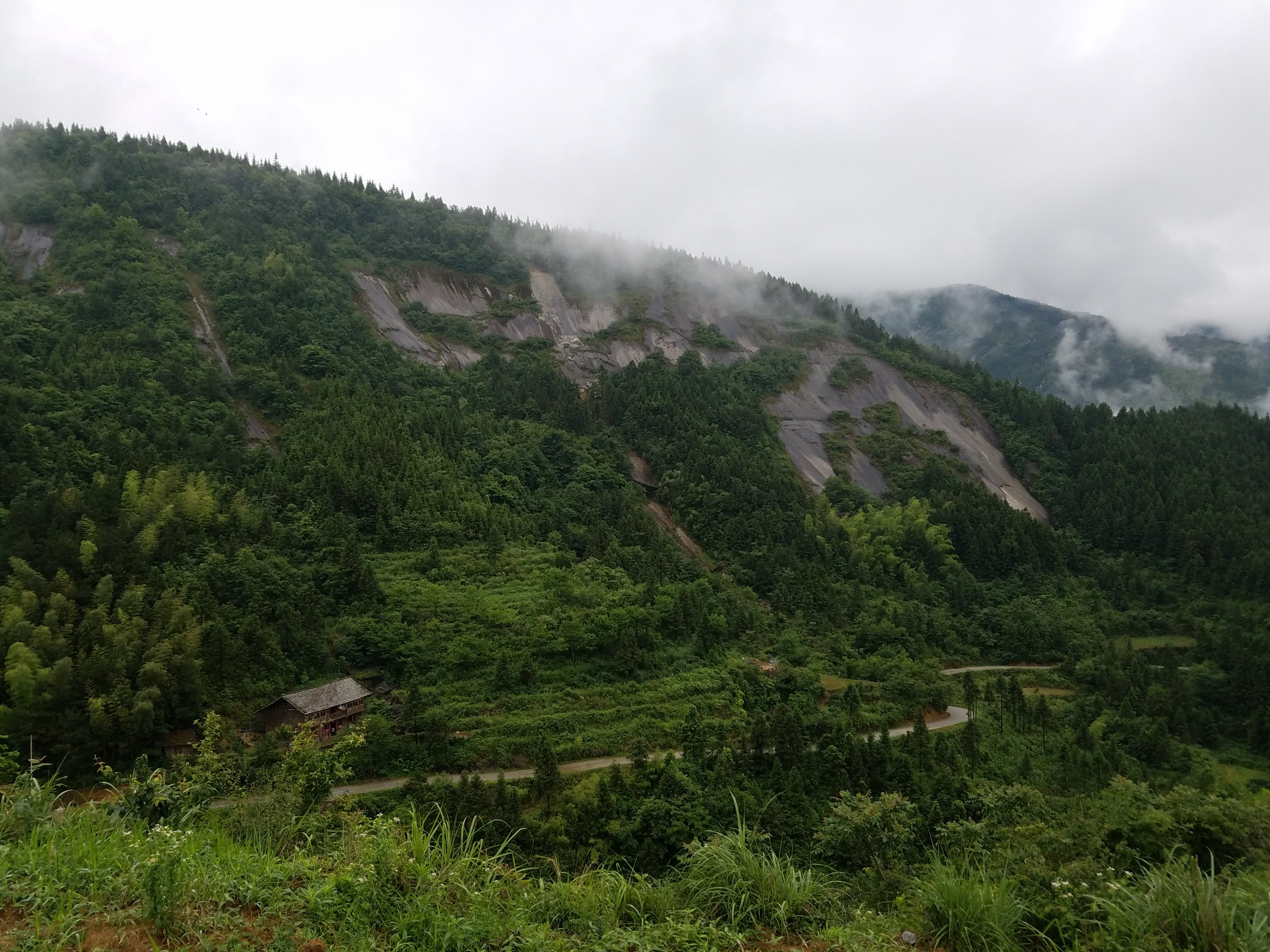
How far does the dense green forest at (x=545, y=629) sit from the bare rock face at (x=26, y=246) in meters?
0.87

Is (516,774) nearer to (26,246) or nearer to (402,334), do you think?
(402,334)

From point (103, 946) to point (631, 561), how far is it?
39769 millimetres

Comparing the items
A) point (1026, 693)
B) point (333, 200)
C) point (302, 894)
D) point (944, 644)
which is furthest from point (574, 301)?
point (302, 894)

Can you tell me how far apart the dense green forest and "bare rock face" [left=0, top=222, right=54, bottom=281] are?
874mm

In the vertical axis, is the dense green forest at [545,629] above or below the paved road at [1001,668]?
above

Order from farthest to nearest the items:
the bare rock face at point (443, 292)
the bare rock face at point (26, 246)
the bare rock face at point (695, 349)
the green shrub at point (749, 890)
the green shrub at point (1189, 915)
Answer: the bare rock face at point (443, 292) < the bare rock face at point (695, 349) < the bare rock face at point (26, 246) < the green shrub at point (749, 890) < the green shrub at point (1189, 915)

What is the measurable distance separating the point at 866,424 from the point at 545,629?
189 ft

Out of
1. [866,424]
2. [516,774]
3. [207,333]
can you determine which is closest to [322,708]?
[516,774]

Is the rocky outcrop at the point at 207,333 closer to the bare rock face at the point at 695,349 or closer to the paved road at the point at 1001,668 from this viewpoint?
the bare rock face at the point at 695,349

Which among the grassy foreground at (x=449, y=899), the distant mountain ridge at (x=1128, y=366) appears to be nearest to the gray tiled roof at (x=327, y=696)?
the grassy foreground at (x=449, y=899)

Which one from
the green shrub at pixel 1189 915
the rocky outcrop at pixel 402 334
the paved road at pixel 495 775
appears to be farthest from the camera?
the rocky outcrop at pixel 402 334

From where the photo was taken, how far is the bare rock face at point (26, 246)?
57750 mm

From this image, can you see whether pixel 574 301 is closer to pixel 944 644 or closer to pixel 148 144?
pixel 148 144

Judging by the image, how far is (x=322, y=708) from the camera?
2700 centimetres
